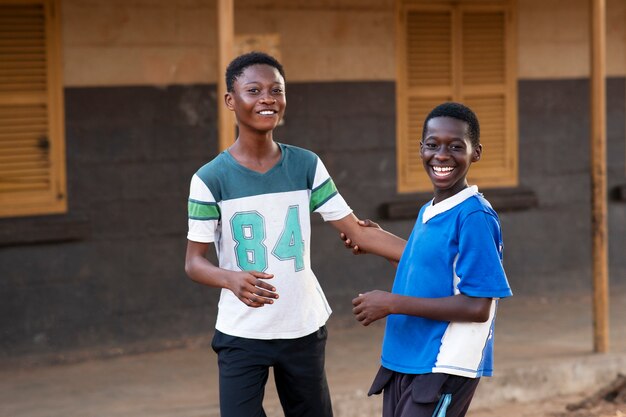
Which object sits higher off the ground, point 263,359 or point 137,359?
point 263,359

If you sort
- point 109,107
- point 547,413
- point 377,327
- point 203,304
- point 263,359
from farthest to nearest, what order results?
point 377,327 < point 203,304 < point 109,107 < point 547,413 < point 263,359

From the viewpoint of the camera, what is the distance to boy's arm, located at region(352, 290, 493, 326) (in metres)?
3.49

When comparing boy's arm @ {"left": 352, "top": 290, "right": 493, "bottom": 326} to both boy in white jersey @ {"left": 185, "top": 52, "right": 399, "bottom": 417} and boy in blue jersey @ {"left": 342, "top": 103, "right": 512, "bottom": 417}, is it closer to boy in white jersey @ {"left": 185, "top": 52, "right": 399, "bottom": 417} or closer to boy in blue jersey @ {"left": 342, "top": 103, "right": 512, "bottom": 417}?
boy in blue jersey @ {"left": 342, "top": 103, "right": 512, "bottom": 417}

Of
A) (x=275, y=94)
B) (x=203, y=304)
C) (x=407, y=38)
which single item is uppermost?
(x=407, y=38)

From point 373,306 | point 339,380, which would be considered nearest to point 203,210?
point 373,306

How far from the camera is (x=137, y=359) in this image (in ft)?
24.4

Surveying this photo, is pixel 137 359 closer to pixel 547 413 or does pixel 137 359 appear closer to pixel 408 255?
pixel 547 413

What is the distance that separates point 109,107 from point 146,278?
43.9 inches

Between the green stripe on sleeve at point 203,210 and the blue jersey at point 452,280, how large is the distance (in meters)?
0.68

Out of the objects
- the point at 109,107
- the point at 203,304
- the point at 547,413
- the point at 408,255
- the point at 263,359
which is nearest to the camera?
the point at 408,255

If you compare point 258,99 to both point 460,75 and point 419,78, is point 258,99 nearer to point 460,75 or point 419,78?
point 419,78

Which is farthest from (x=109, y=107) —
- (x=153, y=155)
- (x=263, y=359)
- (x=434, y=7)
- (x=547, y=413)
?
(x=263, y=359)

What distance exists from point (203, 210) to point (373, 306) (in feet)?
2.37

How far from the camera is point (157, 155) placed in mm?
7539
